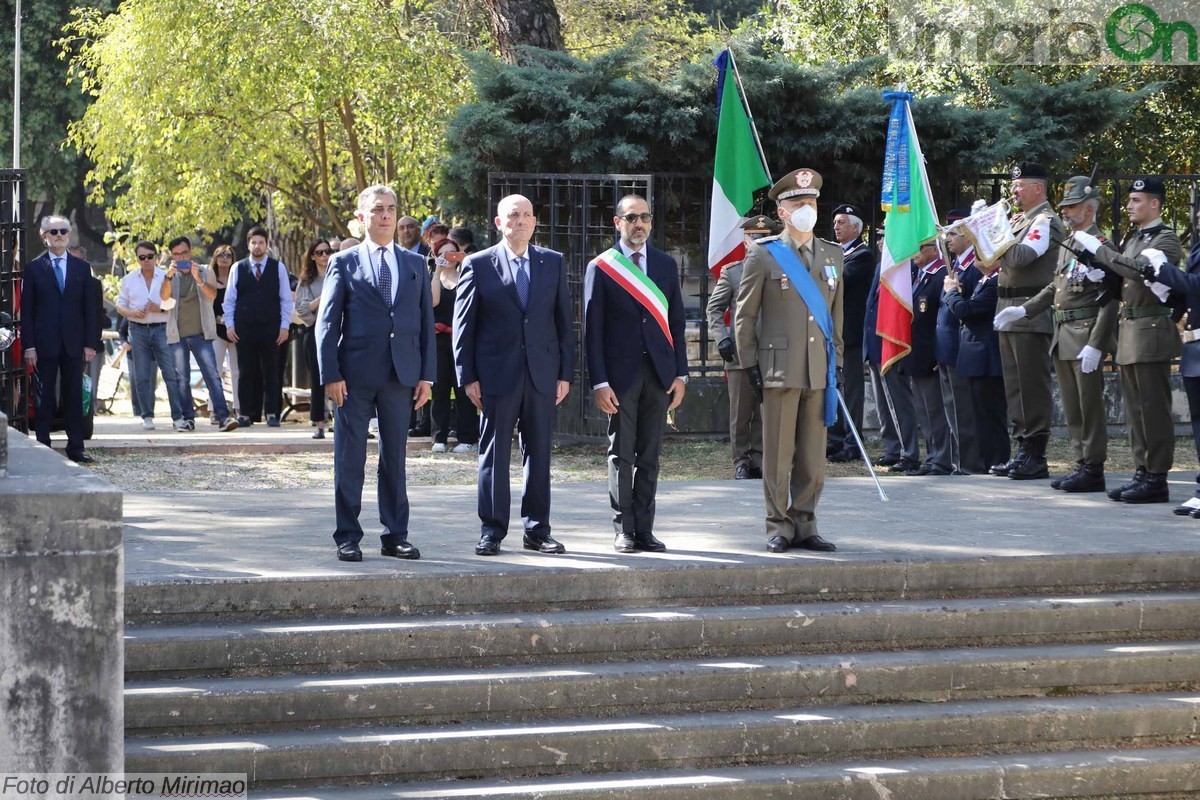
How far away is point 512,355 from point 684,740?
2573 mm

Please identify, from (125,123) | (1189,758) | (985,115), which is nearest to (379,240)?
(1189,758)

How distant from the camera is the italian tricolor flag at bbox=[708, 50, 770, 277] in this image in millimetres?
12602

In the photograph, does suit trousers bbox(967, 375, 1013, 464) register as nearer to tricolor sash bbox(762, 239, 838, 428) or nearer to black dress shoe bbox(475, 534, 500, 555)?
tricolor sash bbox(762, 239, 838, 428)

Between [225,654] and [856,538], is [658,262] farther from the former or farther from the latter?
[225,654]

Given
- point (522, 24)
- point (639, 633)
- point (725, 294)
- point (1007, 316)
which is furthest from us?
point (522, 24)

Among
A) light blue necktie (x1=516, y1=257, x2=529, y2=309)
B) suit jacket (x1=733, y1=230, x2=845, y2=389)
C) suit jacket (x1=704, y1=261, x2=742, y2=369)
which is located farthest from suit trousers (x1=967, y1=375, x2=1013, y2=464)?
light blue necktie (x1=516, y1=257, x2=529, y2=309)

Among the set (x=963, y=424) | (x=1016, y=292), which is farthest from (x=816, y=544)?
(x=963, y=424)

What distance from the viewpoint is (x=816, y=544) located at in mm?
8562

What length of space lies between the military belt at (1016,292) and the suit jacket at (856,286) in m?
1.53

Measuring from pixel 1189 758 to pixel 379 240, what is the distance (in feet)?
15.3

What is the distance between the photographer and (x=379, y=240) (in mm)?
8273

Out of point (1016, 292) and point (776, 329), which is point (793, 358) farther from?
point (1016, 292)

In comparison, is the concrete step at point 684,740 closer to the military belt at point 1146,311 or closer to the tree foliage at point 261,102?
the military belt at point 1146,311

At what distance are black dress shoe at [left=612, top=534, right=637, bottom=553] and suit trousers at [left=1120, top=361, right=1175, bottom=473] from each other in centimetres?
391
